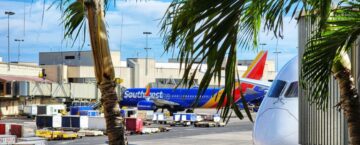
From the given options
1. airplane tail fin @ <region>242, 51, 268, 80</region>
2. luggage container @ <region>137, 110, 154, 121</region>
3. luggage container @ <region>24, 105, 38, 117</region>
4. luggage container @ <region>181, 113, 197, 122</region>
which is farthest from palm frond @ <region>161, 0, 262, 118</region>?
luggage container @ <region>24, 105, 38, 117</region>

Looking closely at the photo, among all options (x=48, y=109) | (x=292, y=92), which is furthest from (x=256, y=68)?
(x=292, y=92)

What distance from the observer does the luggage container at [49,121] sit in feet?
163

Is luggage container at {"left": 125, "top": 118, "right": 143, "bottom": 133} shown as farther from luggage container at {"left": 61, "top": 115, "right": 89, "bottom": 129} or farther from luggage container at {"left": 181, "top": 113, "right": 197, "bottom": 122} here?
luggage container at {"left": 181, "top": 113, "right": 197, "bottom": 122}

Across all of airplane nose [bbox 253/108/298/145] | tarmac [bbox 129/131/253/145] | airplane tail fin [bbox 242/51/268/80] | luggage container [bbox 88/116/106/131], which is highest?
airplane tail fin [bbox 242/51/268/80]

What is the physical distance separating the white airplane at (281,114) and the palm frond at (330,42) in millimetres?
5123

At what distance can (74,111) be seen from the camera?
6650 cm

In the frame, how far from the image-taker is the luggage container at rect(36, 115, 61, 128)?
4981cm

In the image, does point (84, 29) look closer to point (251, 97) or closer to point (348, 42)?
point (348, 42)

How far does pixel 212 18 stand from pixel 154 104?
228 feet

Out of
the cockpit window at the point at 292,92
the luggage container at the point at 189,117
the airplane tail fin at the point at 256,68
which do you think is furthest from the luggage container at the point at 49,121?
the cockpit window at the point at 292,92

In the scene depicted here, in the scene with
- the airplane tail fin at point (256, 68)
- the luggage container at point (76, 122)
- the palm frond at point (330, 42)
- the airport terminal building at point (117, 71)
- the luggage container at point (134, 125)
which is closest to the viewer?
the palm frond at point (330, 42)

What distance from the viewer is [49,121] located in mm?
50531

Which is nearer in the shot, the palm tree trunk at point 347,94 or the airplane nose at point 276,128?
the palm tree trunk at point 347,94

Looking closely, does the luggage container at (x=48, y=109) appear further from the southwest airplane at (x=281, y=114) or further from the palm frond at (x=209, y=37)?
the palm frond at (x=209, y=37)
